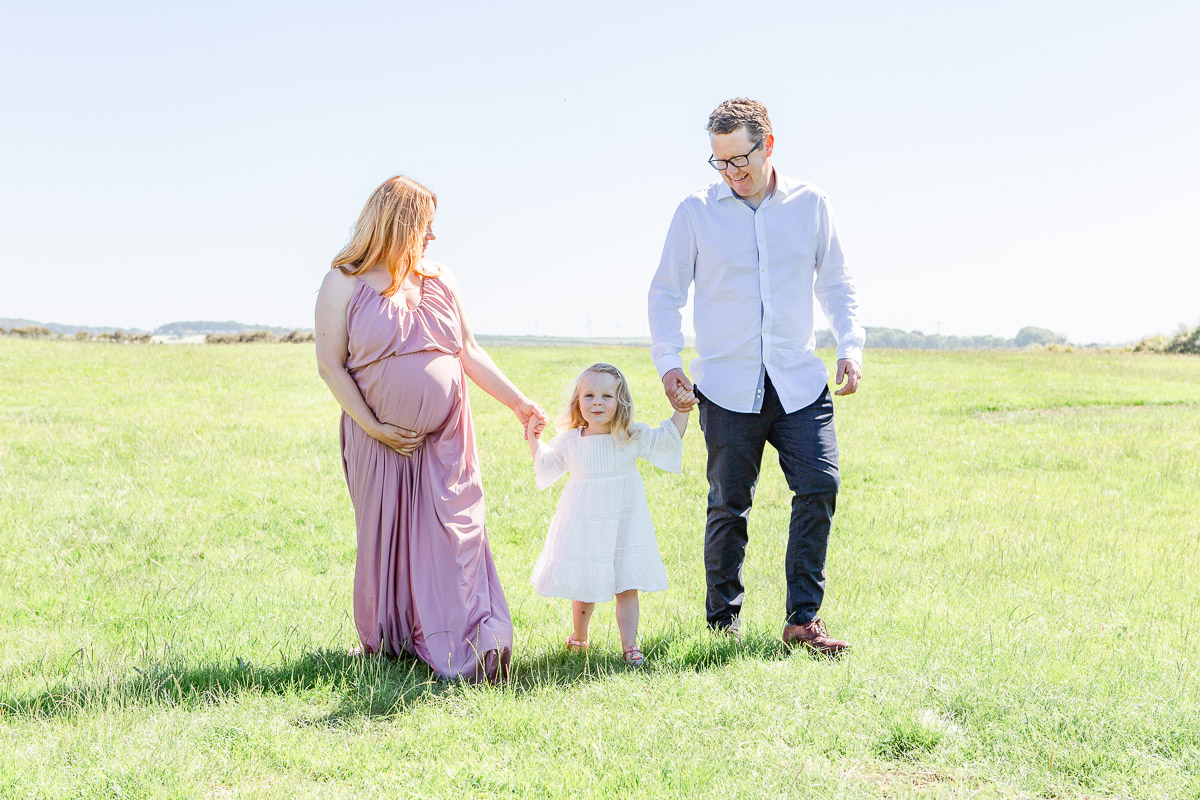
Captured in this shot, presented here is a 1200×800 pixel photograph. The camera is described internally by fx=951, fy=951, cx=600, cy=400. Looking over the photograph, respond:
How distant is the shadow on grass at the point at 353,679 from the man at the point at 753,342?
0.46 m

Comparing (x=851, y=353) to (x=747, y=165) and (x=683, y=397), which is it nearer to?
(x=683, y=397)

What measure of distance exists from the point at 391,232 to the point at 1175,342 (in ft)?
183

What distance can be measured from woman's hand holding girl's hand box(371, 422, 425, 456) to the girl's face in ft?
3.00

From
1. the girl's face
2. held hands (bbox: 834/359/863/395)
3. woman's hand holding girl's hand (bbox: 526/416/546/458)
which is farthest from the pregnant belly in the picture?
held hands (bbox: 834/359/863/395)

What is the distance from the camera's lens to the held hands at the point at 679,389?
511 cm

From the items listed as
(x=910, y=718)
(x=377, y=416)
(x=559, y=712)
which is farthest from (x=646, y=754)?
A: (x=377, y=416)

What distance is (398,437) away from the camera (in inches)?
198

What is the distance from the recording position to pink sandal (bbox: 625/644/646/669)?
5.09 m

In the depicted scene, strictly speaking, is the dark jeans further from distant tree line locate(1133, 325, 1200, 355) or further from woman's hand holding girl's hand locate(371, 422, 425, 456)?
distant tree line locate(1133, 325, 1200, 355)

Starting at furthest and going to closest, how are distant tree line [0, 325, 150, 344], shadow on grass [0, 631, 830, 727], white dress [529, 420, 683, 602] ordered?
distant tree line [0, 325, 150, 344]
white dress [529, 420, 683, 602]
shadow on grass [0, 631, 830, 727]

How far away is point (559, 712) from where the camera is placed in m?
4.29

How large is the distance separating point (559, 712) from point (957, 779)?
1.68 metres

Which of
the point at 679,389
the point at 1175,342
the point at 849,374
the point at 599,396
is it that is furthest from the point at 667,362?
the point at 1175,342

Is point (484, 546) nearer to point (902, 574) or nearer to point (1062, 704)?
point (1062, 704)
